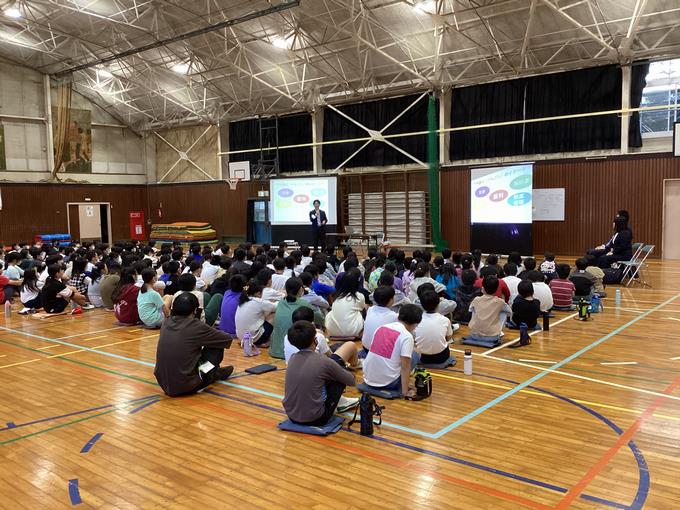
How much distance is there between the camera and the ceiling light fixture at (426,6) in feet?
49.2

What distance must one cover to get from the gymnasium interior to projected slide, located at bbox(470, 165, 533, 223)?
7cm

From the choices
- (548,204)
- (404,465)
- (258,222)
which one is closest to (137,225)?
(258,222)

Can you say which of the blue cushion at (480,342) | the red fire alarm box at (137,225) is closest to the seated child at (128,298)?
the blue cushion at (480,342)

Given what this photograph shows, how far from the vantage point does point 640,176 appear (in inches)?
597

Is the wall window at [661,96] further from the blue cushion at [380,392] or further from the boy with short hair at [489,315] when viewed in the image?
the blue cushion at [380,392]

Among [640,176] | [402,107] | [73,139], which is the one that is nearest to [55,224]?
[73,139]

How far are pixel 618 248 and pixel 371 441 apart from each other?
9572 millimetres

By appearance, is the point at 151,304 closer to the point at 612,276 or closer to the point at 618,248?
the point at 612,276

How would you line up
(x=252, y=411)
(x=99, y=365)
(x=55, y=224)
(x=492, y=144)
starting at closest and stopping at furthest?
(x=252, y=411), (x=99, y=365), (x=492, y=144), (x=55, y=224)

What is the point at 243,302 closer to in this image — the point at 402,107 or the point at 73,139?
the point at 402,107

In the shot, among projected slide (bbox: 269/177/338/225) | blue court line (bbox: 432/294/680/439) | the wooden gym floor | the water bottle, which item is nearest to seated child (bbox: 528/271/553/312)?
blue court line (bbox: 432/294/680/439)

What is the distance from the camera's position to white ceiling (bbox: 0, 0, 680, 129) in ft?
47.4

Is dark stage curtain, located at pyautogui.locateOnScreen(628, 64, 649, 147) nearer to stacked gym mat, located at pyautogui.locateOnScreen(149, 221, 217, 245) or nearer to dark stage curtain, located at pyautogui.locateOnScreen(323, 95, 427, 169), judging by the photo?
dark stage curtain, located at pyautogui.locateOnScreen(323, 95, 427, 169)

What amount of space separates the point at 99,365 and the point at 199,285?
8.02ft
